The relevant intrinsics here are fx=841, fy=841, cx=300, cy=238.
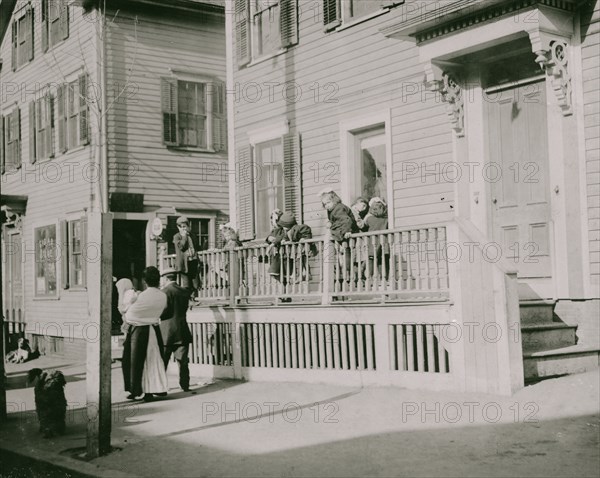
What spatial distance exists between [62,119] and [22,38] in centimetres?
451

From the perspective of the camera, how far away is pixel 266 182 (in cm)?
1652

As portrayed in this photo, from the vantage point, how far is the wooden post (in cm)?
814

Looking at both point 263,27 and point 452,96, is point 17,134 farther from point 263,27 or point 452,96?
point 452,96

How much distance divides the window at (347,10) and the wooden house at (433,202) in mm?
30

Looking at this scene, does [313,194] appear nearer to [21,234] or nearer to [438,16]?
[438,16]

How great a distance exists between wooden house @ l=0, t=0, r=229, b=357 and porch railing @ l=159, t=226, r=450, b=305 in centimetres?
727

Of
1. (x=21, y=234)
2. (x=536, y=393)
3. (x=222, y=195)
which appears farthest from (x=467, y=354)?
(x=21, y=234)

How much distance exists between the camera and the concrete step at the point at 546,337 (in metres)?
10.0

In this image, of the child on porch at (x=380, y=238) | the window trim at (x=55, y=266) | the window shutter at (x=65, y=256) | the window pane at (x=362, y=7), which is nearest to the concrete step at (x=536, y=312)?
the child on porch at (x=380, y=238)

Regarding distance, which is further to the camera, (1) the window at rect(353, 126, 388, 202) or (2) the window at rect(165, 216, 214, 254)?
(2) the window at rect(165, 216, 214, 254)

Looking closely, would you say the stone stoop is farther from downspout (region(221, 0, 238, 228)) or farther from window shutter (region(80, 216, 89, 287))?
window shutter (region(80, 216, 89, 287))

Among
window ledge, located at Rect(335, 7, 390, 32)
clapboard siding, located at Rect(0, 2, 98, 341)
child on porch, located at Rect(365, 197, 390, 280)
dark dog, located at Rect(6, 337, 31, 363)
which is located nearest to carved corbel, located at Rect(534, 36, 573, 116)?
child on porch, located at Rect(365, 197, 390, 280)

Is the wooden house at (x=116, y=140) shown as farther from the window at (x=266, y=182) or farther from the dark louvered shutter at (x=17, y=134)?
the window at (x=266, y=182)

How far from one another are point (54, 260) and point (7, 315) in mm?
4558
